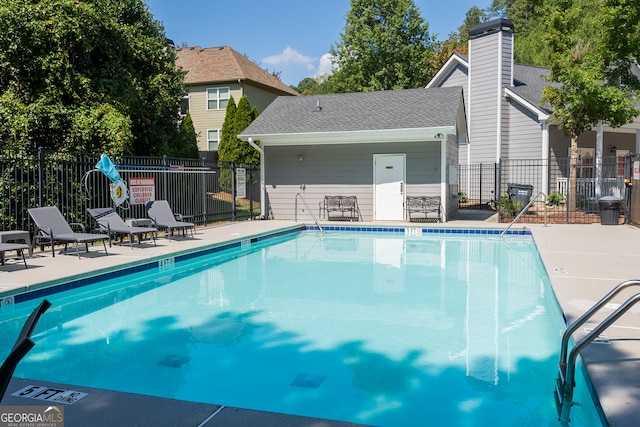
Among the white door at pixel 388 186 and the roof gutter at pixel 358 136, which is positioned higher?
the roof gutter at pixel 358 136

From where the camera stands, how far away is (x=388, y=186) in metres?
15.4

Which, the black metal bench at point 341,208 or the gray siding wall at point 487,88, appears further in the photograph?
the gray siding wall at point 487,88

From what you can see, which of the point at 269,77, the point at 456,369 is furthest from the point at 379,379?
the point at 269,77

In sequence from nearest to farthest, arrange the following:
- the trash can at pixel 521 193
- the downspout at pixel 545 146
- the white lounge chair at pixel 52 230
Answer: the white lounge chair at pixel 52 230, the trash can at pixel 521 193, the downspout at pixel 545 146

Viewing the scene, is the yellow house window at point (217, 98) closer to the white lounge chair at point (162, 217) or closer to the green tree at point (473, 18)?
the white lounge chair at point (162, 217)

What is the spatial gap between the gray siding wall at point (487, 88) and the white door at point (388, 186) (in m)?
5.81

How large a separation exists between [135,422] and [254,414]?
66cm

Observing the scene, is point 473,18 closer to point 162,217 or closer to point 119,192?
point 162,217

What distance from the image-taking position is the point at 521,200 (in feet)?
52.9

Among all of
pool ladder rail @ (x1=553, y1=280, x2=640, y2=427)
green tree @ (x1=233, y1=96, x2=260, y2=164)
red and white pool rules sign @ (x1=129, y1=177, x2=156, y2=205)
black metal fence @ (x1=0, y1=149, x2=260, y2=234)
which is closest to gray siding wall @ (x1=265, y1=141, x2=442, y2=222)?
black metal fence @ (x1=0, y1=149, x2=260, y2=234)

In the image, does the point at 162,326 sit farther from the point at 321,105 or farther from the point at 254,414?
the point at 321,105

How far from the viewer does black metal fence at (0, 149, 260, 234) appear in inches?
383

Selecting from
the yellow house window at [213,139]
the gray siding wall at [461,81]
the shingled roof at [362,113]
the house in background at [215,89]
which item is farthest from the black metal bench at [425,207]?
the yellow house window at [213,139]

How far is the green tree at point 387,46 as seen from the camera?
2858 cm
